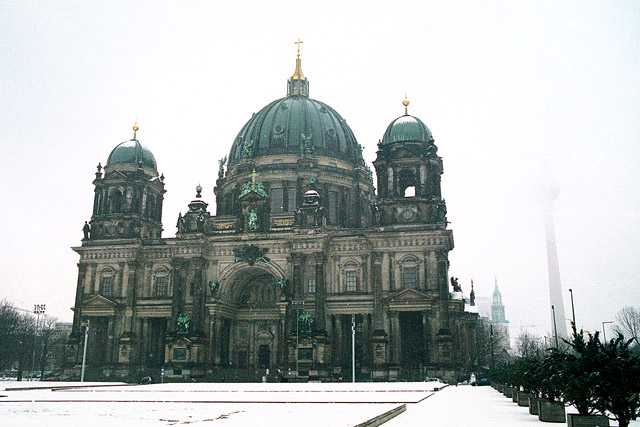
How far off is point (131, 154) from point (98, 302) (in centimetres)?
1703

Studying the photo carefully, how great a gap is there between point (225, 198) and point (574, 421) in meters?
66.0

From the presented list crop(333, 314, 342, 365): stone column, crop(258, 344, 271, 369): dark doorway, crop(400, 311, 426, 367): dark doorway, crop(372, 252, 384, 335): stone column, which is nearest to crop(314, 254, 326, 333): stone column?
crop(333, 314, 342, 365): stone column

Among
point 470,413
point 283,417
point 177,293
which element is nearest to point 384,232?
point 177,293

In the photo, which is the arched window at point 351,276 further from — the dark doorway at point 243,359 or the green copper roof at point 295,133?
the green copper roof at point 295,133

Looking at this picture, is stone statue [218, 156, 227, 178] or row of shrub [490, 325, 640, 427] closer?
row of shrub [490, 325, 640, 427]

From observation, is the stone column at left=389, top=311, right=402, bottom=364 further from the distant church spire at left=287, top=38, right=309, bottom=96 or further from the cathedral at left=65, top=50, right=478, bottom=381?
the distant church spire at left=287, top=38, right=309, bottom=96

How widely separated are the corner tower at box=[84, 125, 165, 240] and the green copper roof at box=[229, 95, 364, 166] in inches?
471

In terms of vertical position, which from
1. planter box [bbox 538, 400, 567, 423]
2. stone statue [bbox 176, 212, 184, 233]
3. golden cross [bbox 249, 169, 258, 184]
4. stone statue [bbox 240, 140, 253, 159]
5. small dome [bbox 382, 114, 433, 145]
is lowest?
planter box [bbox 538, 400, 567, 423]

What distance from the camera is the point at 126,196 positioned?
2840 inches

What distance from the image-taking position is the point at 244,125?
85125 millimetres

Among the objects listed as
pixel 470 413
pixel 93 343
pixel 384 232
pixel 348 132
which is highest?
pixel 348 132

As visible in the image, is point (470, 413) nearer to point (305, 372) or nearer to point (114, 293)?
point (305, 372)

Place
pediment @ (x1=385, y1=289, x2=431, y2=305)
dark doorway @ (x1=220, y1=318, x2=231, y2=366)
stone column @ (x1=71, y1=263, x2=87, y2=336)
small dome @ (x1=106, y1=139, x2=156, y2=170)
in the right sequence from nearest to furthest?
pediment @ (x1=385, y1=289, x2=431, y2=305) → dark doorway @ (x1=220, y1=318, x2=231, y2=366) → stone column @ (x1=71, y1=263, x2=87, y2=336) → small dome @ (x1=106, y1=139, x2=156, y2=170)

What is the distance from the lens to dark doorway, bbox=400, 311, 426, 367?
62531mm
